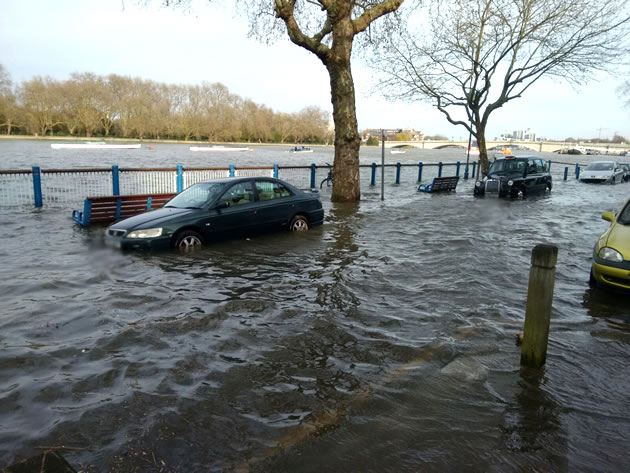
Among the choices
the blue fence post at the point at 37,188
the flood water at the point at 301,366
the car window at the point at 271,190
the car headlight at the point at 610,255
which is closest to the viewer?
the flood water at the point at 301,366

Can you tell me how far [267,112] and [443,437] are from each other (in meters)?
139

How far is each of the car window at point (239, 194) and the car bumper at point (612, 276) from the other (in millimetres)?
6040

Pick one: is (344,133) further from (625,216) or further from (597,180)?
(597,180)

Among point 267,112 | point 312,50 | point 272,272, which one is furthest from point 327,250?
point 267,112

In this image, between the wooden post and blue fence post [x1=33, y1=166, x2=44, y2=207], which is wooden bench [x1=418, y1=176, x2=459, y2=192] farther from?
the wooden post

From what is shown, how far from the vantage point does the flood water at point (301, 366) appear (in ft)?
9.63

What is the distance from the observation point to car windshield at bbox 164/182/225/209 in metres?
8.75

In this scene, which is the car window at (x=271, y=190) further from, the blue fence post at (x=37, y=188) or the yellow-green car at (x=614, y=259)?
the blue fence post at (x=37, y=188)

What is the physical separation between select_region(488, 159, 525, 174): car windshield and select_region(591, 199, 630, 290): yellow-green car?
1329cm

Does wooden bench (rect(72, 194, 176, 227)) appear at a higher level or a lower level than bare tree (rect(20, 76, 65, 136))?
lower

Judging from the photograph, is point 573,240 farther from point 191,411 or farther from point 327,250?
point 191,411

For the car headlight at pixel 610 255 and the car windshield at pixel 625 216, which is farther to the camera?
the car windshield at pixel 625 216

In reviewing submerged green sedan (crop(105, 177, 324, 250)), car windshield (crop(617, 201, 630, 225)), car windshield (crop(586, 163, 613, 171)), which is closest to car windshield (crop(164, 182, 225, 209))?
submerged green sedan (crop(105, 177, 324, 250))

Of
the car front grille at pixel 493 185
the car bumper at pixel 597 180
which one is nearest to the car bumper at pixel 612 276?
the car front grille at pixel 493 185
